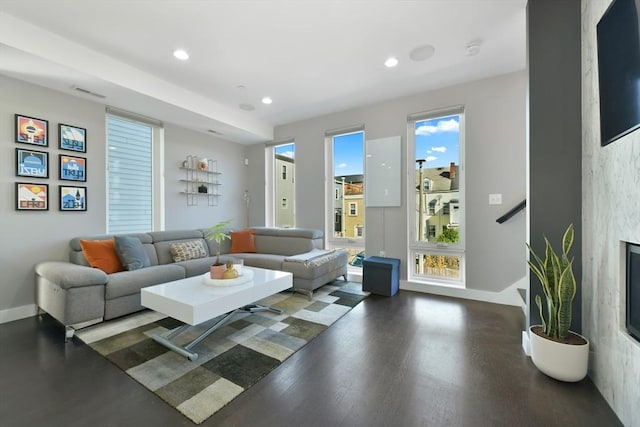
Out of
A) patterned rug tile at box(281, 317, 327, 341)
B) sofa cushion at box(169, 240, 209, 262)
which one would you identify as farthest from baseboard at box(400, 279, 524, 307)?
sofa cushion at box(169, 240, 209, 262)

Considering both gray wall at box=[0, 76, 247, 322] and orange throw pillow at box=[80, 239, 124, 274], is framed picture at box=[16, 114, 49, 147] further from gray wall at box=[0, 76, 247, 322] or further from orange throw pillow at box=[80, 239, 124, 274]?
orange throw pillow at box=[80, 239, 124, 274]

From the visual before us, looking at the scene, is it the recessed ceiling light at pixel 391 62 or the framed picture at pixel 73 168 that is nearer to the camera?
the recessed ceiling light at pixel 391 62

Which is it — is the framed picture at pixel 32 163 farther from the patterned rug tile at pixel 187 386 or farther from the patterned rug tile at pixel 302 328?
the patterned rug tile at pixel 302 328

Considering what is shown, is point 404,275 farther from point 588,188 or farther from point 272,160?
point 272,160

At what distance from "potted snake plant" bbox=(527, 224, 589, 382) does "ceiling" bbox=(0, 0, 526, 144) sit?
202cm

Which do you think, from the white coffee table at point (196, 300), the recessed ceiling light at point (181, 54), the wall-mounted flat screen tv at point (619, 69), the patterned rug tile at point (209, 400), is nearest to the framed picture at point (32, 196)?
the white coffee table at point (196, 300)

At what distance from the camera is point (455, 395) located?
160 centimetres

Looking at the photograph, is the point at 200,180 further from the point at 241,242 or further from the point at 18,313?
the point at 18,313

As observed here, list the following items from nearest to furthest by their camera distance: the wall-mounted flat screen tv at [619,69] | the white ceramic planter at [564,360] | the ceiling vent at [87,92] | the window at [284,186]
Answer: the wall-mounted flat screen tv at [619,69]
the white ceramic planter at [564,360]
the ceiling vent at [87,92]
the window at [284,186]

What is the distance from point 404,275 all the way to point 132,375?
3.28m

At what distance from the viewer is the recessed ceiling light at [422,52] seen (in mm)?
2660

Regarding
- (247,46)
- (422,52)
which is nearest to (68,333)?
(247,46)

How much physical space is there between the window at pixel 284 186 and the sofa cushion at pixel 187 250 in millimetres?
1698

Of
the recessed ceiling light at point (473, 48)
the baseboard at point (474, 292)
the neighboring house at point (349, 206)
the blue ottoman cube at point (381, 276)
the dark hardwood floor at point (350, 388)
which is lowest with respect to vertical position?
the dark hardwood floor at point (350, 388)
